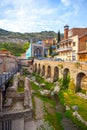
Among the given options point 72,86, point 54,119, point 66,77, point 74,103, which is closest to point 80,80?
point 72,86

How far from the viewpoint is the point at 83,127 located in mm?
19969

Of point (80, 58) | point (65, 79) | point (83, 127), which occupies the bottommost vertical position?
point (83, 127)

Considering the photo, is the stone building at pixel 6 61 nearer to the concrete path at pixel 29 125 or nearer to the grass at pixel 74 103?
the grass at pixel 74 103

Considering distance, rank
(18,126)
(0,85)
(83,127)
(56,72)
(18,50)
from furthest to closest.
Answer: (18,50), (56,72), (0,85), (83,127), (18,126)

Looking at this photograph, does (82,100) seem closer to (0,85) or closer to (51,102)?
(51,102)

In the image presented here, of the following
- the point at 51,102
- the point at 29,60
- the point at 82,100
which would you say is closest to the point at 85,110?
the point at 82,100

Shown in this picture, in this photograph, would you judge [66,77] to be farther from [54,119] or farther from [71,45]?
[71,45]

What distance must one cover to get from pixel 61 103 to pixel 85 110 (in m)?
5.61

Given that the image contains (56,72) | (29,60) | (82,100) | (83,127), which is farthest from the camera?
(29,60)

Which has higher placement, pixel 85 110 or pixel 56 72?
pixel 56 72

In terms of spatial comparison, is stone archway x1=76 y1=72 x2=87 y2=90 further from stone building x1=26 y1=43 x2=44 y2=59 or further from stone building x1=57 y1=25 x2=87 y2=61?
stone building x1=26 y1=43 x2=44 y2=59

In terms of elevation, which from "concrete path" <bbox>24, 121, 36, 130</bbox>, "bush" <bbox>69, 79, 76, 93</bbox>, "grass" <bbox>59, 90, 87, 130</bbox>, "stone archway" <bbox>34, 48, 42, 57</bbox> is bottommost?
"concrete path" <bbox>24, 121, 36, 130</bbox>

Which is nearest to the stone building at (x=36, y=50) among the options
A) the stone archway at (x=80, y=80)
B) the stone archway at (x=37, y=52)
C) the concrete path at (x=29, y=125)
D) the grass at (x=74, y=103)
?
the stone archway at (x=37, y=52)

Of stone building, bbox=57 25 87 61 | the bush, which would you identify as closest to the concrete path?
the bush
